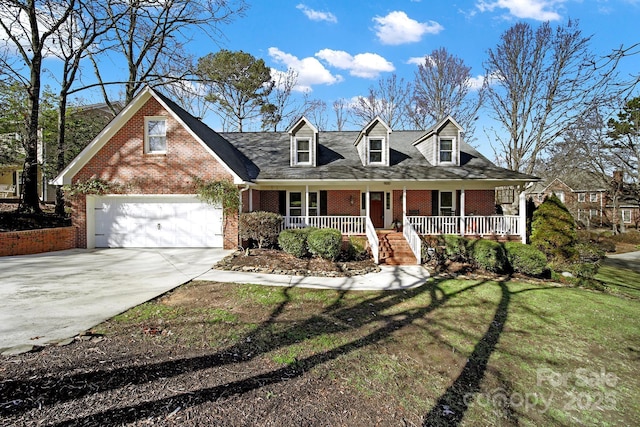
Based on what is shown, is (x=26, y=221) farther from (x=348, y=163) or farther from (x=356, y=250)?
(x=348, y=163)

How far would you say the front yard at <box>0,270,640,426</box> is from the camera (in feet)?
10.3

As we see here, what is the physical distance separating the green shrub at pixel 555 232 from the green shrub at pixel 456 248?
12.0 ft

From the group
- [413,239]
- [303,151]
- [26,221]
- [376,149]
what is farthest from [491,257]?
[26,221]

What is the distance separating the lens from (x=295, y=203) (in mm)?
15844

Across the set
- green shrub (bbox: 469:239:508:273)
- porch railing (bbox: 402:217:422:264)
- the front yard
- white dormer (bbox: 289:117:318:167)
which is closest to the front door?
porch railing (bbox: 402:217:422:264)

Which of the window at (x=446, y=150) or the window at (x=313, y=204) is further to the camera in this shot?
the window at (x=313, y=204)

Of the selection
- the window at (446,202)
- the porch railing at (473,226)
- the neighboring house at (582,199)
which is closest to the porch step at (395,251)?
the porch railing at (473,226)

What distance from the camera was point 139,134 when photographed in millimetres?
12703

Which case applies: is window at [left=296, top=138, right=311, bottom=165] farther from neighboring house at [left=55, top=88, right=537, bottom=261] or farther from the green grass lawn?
the green grass lawn

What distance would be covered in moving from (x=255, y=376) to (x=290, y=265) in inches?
245

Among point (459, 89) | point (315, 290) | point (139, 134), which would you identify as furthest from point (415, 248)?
point (459, 89)

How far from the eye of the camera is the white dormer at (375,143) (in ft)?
48.6

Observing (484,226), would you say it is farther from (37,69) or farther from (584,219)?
(584,219)

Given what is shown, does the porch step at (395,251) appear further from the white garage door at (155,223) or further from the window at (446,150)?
the white garage door at (155,223)
